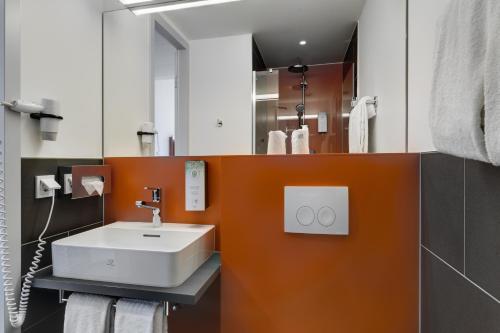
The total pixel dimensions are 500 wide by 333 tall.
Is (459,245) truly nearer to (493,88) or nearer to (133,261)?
(493,88)

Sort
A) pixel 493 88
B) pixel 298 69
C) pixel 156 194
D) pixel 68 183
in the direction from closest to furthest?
pixel 493 88, pixel 68 183, pixel 156 194, pixel 298 69

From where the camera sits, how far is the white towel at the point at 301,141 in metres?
1.27

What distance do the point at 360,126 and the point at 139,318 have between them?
118 cm

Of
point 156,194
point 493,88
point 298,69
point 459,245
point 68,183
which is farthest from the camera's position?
point 298,69

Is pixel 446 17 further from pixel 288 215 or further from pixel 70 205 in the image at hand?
pixel 70 205

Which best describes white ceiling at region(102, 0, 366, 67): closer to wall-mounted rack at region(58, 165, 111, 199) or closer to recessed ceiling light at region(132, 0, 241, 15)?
recessed ceiling light at region(132, 0, 241, 15)

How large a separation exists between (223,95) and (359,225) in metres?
0.93

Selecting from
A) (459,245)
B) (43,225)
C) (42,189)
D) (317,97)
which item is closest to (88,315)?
(43,225)

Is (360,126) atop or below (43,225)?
atop

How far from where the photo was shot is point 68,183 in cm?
114

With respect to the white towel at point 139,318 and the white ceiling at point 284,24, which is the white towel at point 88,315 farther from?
the white ceiling at point 284,24

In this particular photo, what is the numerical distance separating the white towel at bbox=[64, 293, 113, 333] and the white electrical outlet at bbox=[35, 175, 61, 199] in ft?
1.35

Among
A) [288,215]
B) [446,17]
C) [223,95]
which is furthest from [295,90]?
[446,17]

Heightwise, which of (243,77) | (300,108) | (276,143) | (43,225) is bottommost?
(43,225)
